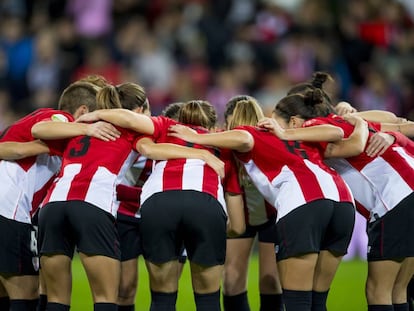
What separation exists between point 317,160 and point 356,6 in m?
8.85

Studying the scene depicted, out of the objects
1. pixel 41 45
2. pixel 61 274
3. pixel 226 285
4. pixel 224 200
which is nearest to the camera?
pixel 61 274

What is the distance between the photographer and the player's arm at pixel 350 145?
633 cm

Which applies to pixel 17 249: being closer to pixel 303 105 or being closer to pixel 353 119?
pixel 303 105

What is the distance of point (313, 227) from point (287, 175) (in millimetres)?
421

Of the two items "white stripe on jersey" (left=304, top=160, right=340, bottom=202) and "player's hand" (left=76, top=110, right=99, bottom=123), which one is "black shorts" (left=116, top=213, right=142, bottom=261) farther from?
"white stripe on jersey" (left=304, top=160, right=340, bottom=202)

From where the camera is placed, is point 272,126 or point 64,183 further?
point 272,126

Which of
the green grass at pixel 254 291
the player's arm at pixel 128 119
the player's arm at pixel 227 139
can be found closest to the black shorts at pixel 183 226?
the player's arm at pixel 227 139

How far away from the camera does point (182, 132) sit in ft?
20.6

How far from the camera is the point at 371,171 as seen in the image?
6566 millimetres

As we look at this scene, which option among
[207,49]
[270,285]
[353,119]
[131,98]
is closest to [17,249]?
[131,98]

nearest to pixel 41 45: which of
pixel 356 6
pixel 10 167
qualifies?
pixel 356 6

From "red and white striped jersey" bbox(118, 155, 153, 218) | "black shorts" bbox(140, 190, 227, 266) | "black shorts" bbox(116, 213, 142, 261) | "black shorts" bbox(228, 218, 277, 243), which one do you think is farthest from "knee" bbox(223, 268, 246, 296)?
"black shorts" bbox(140, 190, 227, 266)

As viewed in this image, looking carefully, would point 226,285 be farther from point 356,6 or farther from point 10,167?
point 356,6

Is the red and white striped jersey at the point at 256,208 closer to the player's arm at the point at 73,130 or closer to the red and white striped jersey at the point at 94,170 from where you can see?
the red and white striped jersey at the point at 94,170
